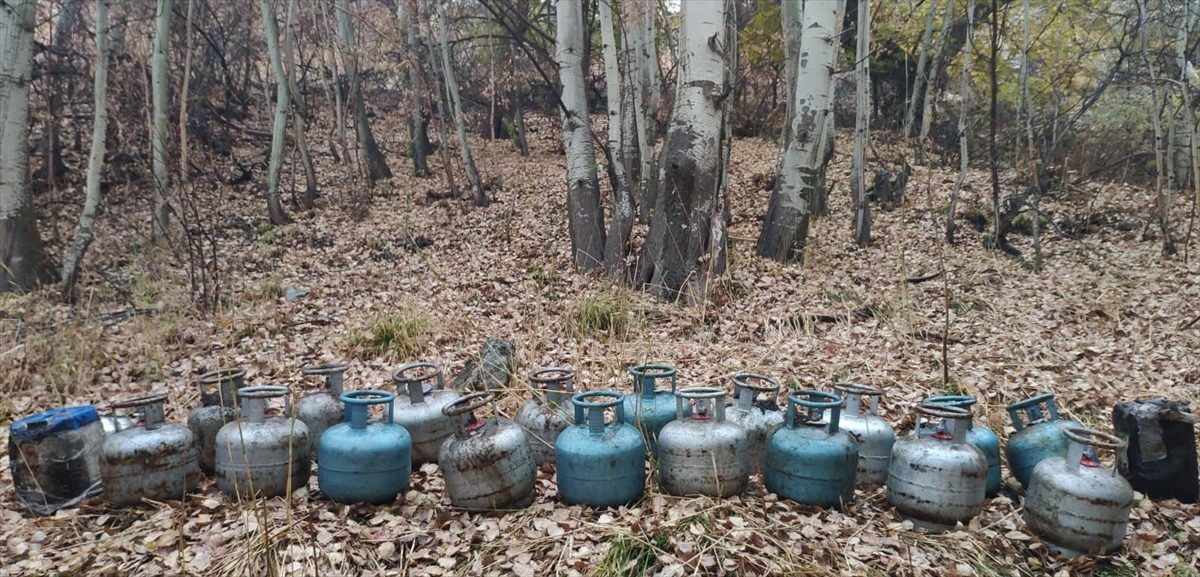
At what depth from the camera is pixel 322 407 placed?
12.7 ft

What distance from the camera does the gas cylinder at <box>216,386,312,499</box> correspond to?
328 centimetres

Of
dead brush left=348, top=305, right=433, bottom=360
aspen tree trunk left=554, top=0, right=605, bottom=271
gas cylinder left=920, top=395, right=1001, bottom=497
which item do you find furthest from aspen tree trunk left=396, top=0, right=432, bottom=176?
gas cylinder left=920, top=395, right=1001, bottom=497

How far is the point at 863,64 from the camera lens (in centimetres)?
891

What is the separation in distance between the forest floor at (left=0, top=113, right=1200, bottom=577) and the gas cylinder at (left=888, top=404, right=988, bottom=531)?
0.10 m

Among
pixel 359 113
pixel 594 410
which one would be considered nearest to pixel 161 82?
pixel 359 113

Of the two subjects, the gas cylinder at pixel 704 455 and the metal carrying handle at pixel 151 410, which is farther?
the metal carrying handle at pixel 151 410

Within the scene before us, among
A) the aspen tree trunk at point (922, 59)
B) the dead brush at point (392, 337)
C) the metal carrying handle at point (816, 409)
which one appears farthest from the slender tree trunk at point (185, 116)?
the aspen tree trunk at point (922, 59)

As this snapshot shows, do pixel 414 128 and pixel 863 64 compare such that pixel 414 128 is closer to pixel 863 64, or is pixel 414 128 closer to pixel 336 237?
pixel 336 237

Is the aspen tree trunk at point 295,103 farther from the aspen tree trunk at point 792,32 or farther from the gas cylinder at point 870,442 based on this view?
the gas cylinder at point 870,442

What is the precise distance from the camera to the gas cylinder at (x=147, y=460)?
3.27 m

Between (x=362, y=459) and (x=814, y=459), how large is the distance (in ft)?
7.03

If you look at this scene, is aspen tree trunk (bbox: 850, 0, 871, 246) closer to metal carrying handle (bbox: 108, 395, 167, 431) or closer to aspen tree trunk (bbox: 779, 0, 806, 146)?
aspen tree trunk (bbox: 779, 0, 806, 146)

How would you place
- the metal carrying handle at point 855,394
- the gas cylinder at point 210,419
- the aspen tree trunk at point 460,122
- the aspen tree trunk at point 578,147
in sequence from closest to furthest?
the metal carrying handle at point 855,394
the gas cylinder at point 210,419
the aspen tree trunk at point 578,147
the aspen tree trunk at point 460,122

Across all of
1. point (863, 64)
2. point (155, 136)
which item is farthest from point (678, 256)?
point (155, 136)
